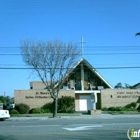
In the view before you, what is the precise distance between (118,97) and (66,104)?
786 centimetres

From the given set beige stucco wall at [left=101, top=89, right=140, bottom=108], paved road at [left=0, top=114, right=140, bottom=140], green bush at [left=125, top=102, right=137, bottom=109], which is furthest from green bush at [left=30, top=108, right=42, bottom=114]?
paved road at [left=0, top=114, right=140, bottom=140]

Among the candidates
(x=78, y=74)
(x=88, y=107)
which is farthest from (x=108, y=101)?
(x=78, y=74)

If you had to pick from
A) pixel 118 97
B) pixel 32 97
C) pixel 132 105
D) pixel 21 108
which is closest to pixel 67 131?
pixel 21 108

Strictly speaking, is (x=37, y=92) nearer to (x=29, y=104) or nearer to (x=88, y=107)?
(x=29, y=104)

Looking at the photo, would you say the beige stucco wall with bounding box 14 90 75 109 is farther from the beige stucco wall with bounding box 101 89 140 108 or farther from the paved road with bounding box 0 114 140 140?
the paved road with bounding box 0 114 140 140

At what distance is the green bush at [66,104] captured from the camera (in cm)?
3634

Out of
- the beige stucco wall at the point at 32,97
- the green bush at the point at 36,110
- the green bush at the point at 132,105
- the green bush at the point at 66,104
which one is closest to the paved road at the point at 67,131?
the green bush at the point at 36,110

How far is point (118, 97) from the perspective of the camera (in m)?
39.3

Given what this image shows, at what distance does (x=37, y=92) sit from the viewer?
1474 inches

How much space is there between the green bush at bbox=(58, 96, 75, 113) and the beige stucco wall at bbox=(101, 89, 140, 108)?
4.66 meters

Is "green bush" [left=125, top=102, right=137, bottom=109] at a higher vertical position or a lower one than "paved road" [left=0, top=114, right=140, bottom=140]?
higher

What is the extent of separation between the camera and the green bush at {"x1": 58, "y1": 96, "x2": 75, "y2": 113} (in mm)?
36344

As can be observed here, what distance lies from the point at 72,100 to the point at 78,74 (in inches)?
266

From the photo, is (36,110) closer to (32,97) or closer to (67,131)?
(32,97)
